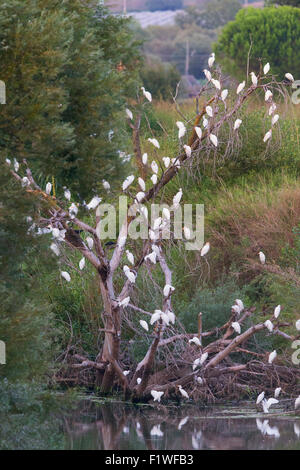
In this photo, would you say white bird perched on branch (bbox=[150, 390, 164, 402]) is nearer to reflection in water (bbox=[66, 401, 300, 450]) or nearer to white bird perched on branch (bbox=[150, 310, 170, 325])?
reflection in water (bbox=[66, 401, 300, 450])

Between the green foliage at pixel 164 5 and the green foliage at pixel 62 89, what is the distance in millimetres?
90660

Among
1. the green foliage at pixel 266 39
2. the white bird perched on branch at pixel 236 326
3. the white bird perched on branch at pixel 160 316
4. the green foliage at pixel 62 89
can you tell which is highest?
the green foliage at pixel 266 39

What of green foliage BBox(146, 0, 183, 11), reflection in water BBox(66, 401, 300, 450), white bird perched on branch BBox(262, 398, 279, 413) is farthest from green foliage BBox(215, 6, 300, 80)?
green foliage BBox(146, 0, 183, 11)

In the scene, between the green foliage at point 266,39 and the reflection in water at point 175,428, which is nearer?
the reflection in water at point 175,428

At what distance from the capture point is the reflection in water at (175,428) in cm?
647

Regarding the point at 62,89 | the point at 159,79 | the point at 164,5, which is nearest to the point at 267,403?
the point at 62,89

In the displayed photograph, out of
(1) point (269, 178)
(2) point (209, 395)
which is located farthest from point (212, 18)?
(2) point (209, 395)

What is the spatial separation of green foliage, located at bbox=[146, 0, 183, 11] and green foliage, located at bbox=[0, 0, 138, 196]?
297ft

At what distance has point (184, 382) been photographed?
7.79m

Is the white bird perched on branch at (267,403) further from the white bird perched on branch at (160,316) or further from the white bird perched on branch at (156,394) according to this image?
the white bird perched on branch at (160,316)

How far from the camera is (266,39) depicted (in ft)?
86.8

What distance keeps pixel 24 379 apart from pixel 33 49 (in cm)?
221

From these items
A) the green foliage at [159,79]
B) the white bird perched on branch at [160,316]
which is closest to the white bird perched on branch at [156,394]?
the white bird perched on branch at [160,316]
